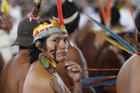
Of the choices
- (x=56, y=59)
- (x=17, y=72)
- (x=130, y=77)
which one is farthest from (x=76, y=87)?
(x=130, y=77)

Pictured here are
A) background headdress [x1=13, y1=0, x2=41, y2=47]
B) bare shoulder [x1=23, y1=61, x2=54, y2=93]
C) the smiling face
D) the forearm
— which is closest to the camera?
bare shoulder [x1=23, y1=61, x2=54, y2=93]

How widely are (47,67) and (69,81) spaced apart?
64 cm

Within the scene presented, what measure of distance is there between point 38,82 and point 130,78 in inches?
28.9

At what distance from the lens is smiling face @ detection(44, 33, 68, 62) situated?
2.23m

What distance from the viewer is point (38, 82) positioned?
6.75 feet

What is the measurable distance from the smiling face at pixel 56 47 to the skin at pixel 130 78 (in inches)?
21.9

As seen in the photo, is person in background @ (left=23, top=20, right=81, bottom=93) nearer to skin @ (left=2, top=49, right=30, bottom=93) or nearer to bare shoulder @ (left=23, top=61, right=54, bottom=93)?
bare shoulder @ (left=23, top=61, right=54, bottom=93)

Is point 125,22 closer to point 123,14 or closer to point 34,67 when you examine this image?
point 123,14

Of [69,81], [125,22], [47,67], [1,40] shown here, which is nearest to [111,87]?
[69,81]

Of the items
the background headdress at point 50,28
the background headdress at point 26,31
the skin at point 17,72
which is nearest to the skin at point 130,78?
the background headdress at point 50,28

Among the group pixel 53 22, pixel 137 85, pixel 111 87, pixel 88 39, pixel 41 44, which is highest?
pixel 53 22

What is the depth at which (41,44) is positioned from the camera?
229 centimetres

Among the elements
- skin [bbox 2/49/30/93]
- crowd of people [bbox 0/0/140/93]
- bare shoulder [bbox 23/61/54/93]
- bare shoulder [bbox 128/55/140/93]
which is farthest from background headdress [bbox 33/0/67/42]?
bare shoulder [bbox 128/55/140/93]

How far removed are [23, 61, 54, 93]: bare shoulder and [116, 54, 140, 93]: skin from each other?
1.94 feet
